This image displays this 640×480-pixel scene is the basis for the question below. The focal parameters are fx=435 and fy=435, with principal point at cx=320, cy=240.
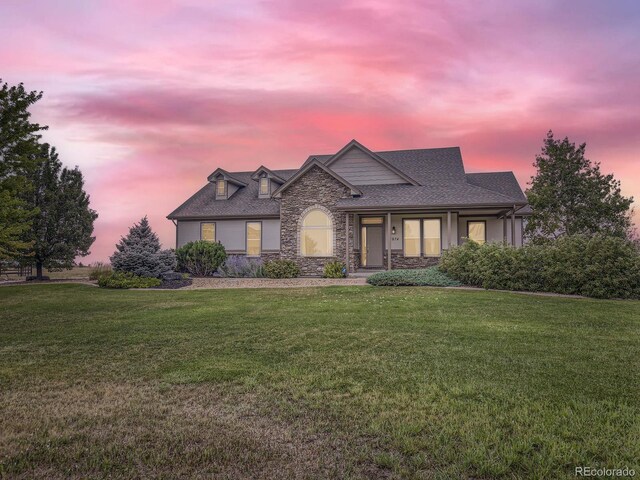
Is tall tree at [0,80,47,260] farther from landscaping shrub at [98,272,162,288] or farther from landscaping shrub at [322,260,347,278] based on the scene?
landscaping shrub at [322,260,347,278]

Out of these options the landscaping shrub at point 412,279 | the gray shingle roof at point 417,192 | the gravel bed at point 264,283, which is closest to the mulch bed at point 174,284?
the gravel bed at point 264,283

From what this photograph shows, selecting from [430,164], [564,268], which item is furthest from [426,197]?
[564,268]

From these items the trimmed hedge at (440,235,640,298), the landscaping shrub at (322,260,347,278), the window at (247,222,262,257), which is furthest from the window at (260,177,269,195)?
the trimmed hedge at (440,235,640,298)

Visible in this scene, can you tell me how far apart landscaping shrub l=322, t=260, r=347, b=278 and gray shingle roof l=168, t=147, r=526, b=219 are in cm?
292

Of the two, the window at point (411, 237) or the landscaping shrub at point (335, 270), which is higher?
the window at point (411, 237)

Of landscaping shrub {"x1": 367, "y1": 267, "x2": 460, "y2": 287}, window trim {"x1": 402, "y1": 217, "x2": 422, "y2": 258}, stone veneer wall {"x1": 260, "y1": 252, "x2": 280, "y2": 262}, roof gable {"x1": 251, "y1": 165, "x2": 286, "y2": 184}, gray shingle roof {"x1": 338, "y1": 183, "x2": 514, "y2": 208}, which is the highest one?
roof gable {"x1": 251, "y1": 165, "x2": 286, "y2": 184}

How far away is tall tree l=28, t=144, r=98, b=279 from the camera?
23266 millimetres

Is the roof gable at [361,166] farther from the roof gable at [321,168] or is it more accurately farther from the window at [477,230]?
the window at [477,230]

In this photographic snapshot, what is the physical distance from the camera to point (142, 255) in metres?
18.9

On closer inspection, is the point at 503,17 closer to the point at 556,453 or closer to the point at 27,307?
the point at 556,453

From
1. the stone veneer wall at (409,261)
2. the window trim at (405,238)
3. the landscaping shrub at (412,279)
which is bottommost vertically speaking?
the landscaping shrub at (412,279)

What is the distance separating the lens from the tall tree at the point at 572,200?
23344 millimetres

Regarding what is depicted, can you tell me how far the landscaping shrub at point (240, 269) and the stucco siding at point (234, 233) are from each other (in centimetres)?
295

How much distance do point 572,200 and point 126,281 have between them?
23.0m
